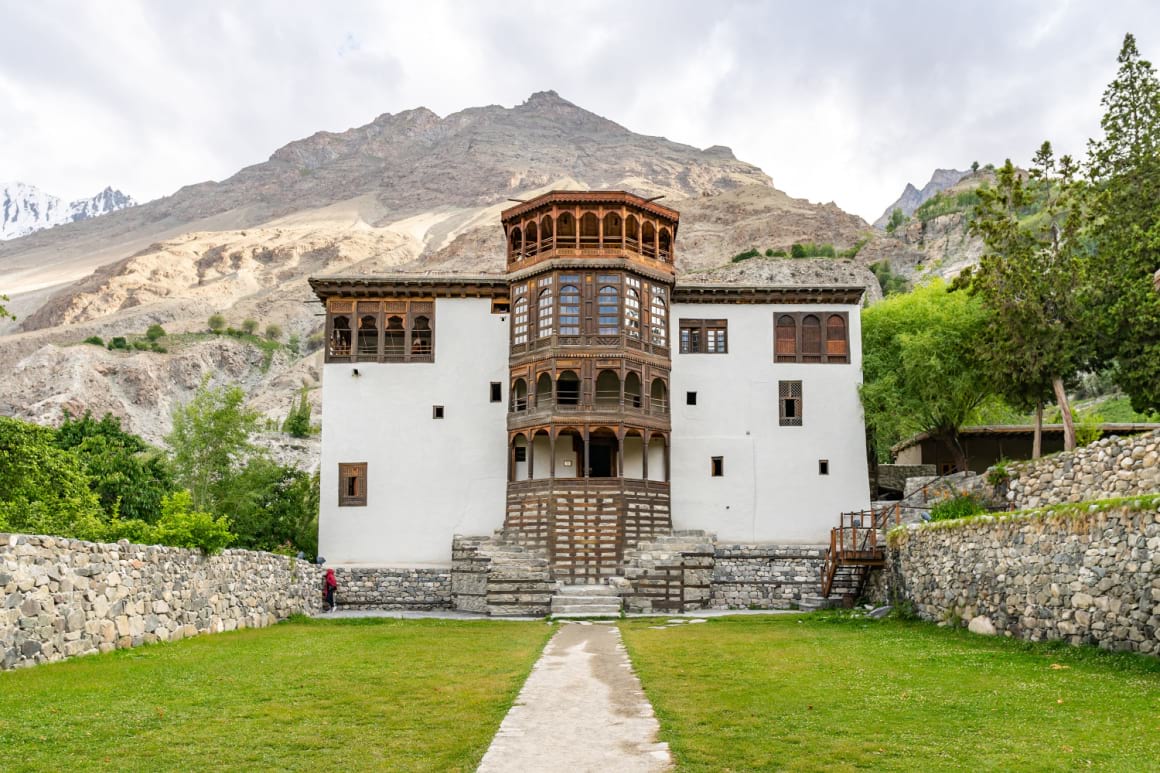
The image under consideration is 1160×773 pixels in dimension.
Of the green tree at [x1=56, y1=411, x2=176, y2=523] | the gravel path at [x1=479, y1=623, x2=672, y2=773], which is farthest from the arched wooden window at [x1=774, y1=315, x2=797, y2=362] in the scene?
the green tree at [x1=56, y1=411, x2=176, y2=523]

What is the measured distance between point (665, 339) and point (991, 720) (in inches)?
964

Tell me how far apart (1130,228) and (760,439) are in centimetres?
1290

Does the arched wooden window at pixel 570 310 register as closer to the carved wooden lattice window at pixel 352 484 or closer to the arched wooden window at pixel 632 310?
the arched wooden window at pixel 632 310

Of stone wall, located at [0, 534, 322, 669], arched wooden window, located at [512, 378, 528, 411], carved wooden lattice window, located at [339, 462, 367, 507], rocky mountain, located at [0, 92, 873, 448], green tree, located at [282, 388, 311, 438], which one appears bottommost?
stone wall, located at [0, 534, 322, 669]

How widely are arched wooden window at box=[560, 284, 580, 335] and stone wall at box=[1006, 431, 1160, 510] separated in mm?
13800

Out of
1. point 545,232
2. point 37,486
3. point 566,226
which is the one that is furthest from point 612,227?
point 37,486

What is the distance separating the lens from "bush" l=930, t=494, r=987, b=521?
24.0 meters

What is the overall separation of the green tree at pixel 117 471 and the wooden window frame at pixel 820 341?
22480mm

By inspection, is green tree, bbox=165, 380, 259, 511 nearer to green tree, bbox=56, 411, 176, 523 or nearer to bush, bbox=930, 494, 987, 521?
green tree, bbox=56, 411, 176, 523

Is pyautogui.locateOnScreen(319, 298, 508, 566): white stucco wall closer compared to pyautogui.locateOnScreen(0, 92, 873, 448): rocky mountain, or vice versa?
pyautogui.locateOnScreen(319, 298, 508, 566): white stucco wall

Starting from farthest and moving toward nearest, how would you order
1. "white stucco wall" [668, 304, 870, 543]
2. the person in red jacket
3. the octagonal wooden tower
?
"white stucco wall" [668, 304, 870, 543]
the octagonal wooden tower
the person in red jacket

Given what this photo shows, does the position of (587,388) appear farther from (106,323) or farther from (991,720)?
(106,323)

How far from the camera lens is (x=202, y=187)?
635ft

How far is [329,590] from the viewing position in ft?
94.6
